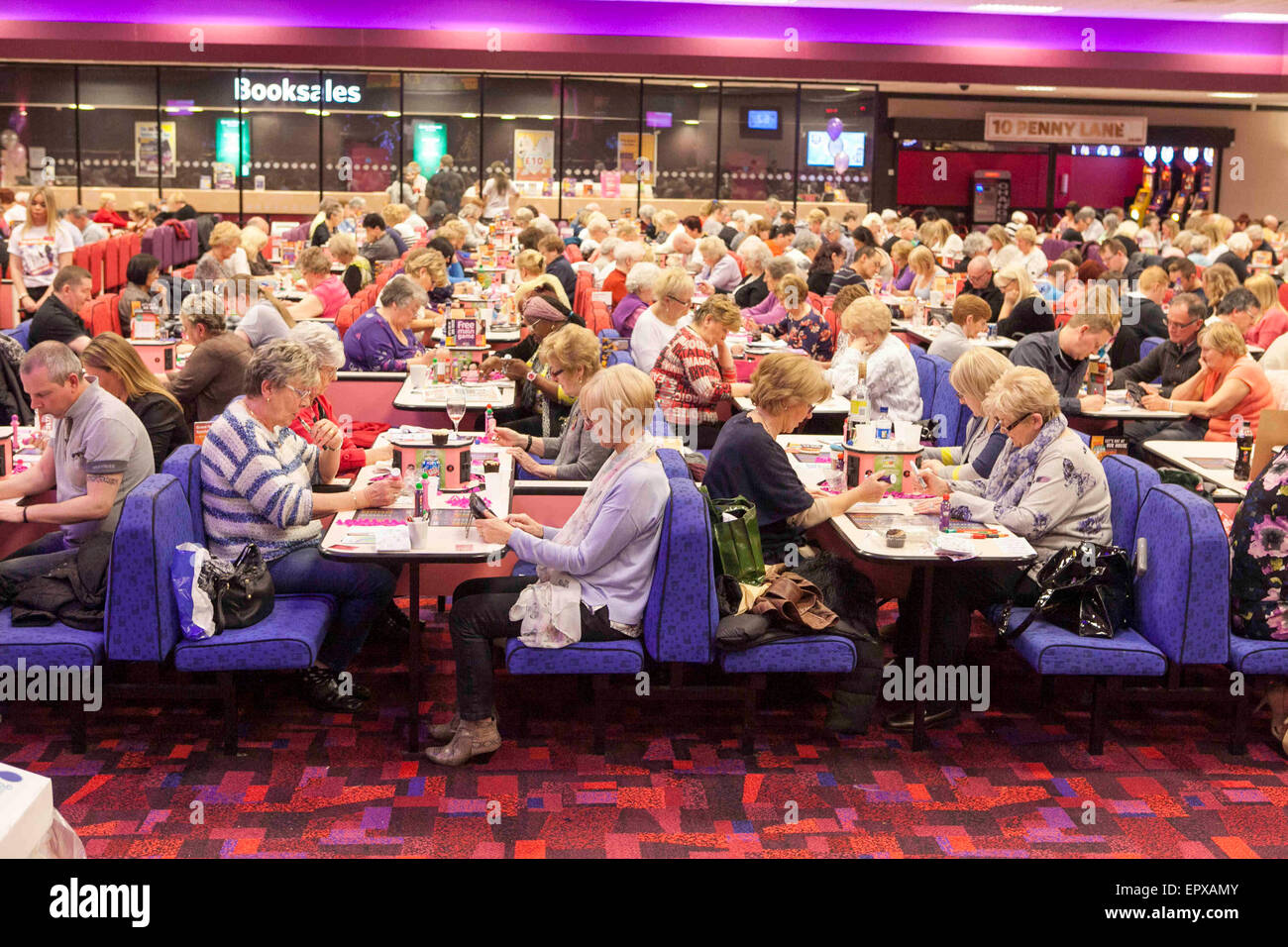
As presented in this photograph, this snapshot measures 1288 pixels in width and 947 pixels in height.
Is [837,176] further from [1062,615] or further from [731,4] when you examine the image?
[1062,615]

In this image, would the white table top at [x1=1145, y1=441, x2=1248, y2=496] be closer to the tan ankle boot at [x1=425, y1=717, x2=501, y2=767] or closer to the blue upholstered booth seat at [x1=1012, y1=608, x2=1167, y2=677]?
the blue upholstered booth seat at [x1=1012, y1=608, x2=1167, y2=677]

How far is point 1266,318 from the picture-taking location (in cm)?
872

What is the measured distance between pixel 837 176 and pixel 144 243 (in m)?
9.67

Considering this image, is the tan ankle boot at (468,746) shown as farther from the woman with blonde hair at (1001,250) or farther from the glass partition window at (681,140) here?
the glass partition window at (681,140)

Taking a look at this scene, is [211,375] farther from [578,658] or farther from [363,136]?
[363,136]

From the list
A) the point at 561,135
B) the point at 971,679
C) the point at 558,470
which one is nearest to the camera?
the point at 971,679

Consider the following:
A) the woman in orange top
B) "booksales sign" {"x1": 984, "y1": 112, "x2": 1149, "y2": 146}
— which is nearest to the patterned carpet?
the woman in orange top

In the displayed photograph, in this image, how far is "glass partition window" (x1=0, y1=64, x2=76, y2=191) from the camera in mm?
17562

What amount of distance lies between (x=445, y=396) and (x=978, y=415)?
2646 millimetres

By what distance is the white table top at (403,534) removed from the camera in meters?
4.09

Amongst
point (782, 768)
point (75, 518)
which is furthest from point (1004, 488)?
point (75, 518)

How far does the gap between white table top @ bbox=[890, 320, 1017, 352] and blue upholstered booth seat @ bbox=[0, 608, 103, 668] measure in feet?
19.3
